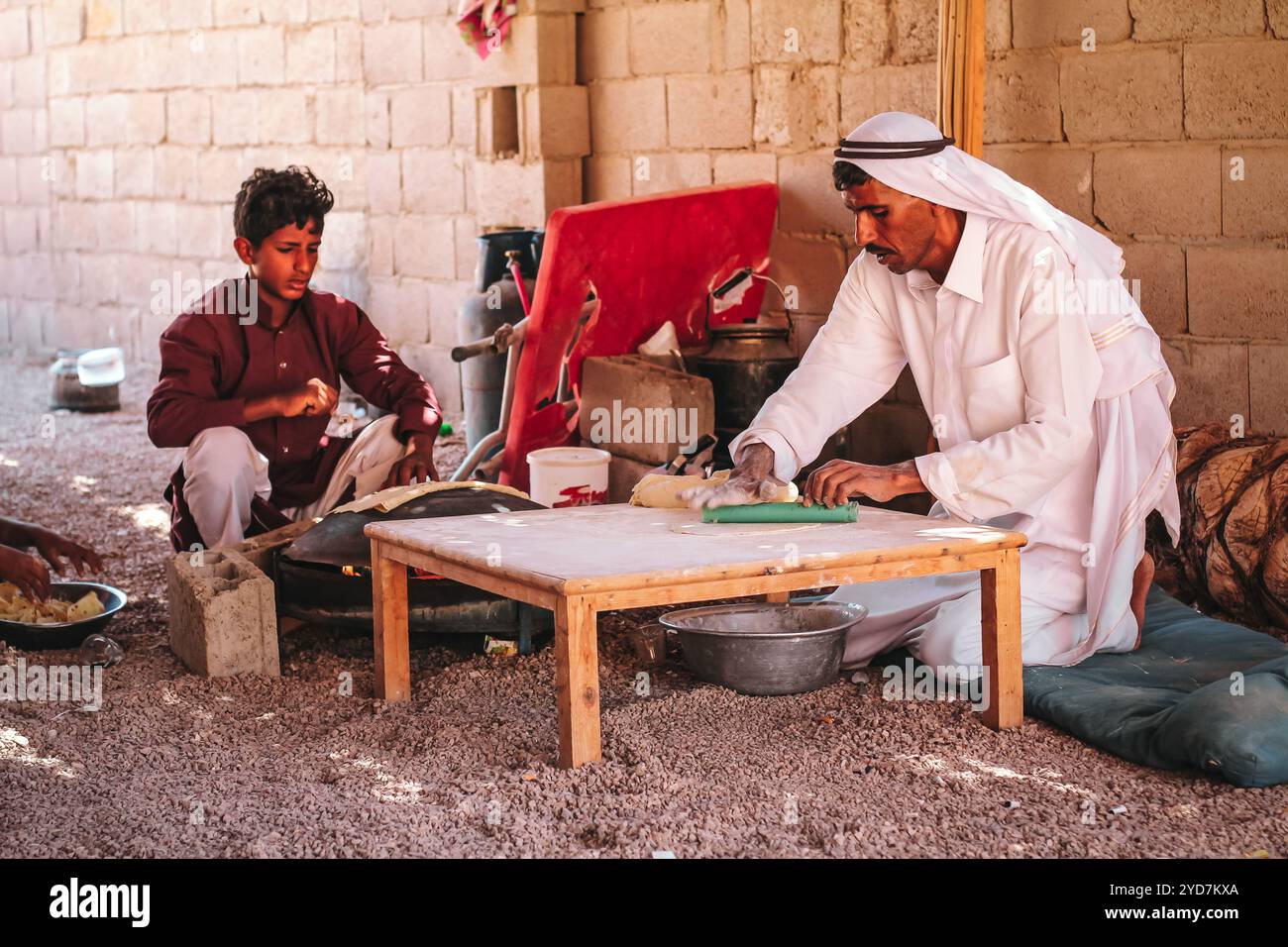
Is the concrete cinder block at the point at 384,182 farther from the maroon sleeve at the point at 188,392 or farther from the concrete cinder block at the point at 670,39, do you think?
the maroon sleeve at the point at 188,392

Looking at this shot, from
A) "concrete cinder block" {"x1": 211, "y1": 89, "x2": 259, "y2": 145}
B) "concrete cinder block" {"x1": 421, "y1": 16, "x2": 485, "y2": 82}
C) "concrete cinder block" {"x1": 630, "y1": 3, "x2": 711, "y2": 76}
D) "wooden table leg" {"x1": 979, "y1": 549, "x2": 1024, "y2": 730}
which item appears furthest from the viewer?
"concrete cinder block" {"x1": 211, "y1": 89, "x2": 259, "y2": 145}

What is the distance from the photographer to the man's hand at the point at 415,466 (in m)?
5.48

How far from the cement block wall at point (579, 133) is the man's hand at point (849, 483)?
6.75ft

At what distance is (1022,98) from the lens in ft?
20.3

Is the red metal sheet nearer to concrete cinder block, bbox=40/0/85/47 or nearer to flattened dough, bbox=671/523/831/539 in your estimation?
flattened dough, bbox=671/523/831/539

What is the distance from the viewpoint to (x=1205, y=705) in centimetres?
373

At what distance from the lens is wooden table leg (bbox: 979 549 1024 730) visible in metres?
4.03

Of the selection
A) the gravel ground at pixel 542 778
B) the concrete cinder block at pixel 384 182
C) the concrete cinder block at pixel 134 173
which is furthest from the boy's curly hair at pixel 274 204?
the concrete cinder block at pixel 134 173

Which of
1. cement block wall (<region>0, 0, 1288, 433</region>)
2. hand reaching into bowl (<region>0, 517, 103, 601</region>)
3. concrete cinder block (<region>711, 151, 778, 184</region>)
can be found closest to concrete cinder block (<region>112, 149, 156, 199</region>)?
cement block wall (<region>0, 0, 1288, 433</region>)

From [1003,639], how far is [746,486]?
2.59ft

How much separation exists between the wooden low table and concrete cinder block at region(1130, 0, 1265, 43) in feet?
7.86

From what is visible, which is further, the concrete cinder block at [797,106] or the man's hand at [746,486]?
the concrete cinder block at [797,106]

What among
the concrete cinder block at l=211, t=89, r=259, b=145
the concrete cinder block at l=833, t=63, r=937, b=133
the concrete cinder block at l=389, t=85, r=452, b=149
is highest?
the concrete cinder block at l=211, t=89, r=259, b=145

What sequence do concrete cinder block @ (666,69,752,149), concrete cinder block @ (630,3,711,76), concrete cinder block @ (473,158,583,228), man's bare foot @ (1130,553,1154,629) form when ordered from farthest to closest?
concrete cinder block @ (473,158,583,228) → concrete cinder block @ (630,3,711,76) → concrete cinder block @ (666,69,752,149) → man's bare foot @ (1130,553,1154,629)
